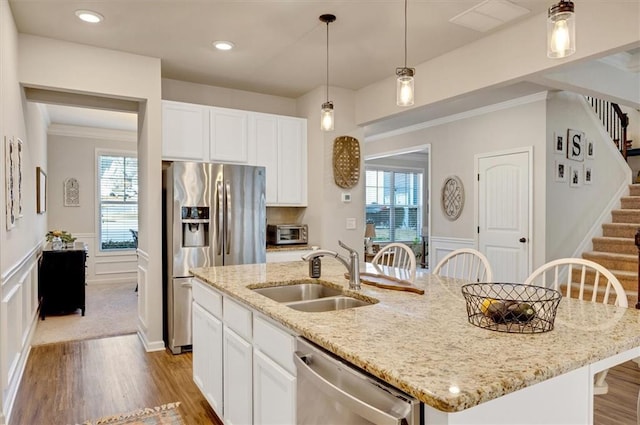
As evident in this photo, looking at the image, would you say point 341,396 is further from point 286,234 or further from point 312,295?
point 286,234

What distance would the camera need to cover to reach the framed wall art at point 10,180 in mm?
2662

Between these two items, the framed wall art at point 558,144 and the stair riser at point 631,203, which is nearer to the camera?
the framed wall art at point 558,144

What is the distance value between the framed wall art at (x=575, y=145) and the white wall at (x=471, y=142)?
527mm

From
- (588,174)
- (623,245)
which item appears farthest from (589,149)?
(623,245)

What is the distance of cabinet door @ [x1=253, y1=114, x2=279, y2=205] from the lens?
14.9 feet

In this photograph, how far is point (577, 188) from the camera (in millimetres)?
5398

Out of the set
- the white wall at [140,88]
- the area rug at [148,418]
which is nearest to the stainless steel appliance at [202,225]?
the white wall at [140,88]

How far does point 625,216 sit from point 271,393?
19.7ft

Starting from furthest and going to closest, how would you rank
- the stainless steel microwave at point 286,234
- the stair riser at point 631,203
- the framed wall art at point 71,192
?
1. the framed wall art at point 71,192
2. the stair riser at point 631,203
3. the stainless steel microwave at point 286,234

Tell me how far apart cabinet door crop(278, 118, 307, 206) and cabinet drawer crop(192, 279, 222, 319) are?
83.6 inches

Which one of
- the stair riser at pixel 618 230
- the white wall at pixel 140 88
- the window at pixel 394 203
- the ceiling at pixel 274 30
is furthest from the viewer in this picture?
the window at pixel 394 203

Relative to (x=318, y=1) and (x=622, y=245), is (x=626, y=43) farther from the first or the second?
(x=622, y=245)

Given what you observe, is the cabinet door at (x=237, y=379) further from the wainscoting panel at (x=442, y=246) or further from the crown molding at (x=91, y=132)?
the crown molding at (x=91, y=132)

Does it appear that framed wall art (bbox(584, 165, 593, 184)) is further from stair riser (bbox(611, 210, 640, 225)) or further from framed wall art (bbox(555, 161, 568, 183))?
stair riser (bbox(611, 210, 640, 225))
